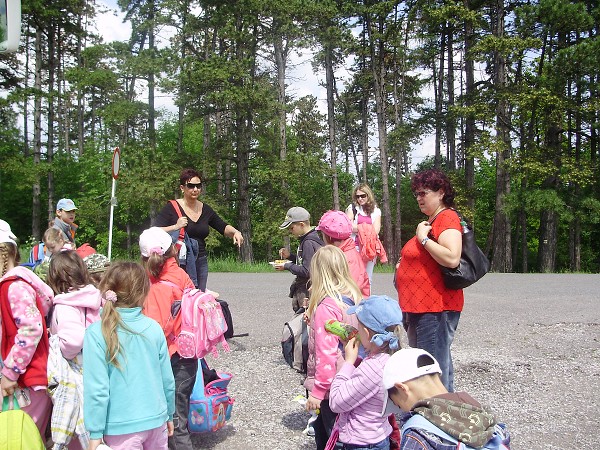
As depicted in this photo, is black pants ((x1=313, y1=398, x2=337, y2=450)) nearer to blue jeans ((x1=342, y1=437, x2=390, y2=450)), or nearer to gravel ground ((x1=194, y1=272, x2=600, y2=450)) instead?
blue jeans ((x1=342, y1=437, x2=390, y2=450))

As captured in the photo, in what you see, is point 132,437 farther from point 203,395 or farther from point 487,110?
point 487,110

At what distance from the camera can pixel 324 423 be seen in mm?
3479

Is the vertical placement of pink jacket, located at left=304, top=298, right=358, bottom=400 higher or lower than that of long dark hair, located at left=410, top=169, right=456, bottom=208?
lower

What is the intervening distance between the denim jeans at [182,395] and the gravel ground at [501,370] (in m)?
0.52

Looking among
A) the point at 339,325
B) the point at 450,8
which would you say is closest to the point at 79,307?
the point at 339,325

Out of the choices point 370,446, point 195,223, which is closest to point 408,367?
point 370,446

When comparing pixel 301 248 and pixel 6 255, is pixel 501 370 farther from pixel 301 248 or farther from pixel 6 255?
pixel 6 255

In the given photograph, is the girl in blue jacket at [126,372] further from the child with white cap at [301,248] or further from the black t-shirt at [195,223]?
the black t-shirt at [195,223]

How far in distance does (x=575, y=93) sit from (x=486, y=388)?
76.5 ft

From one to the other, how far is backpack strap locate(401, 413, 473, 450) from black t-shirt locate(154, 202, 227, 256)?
3817mm

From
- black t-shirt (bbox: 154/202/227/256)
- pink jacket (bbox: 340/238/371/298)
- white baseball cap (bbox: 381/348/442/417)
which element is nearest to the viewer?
white baseball cap (bbox: 381/348/442/417)

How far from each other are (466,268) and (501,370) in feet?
Answer: 10.4

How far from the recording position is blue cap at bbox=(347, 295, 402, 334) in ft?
9.35

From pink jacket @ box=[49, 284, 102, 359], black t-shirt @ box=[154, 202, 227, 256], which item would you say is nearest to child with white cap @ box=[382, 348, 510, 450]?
pink jacket @ box=[49, 284, 102, 359]
